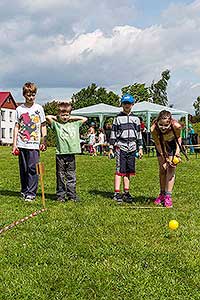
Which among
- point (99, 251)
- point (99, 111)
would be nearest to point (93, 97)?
point (99, 111)

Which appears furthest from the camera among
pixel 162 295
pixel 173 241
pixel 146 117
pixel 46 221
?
pixel 146 117

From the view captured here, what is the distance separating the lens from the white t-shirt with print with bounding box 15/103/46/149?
7.76 meters

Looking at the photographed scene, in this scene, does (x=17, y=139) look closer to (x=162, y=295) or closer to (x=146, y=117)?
(x=162, y=295)

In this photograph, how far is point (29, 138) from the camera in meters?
7.77

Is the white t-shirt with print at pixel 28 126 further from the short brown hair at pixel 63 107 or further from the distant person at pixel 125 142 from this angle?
the distant person at pixel 125 142

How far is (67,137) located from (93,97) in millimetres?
64378

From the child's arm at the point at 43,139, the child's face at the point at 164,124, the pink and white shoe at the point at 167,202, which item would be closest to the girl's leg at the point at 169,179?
the pink and white shoe at the point at 167,202

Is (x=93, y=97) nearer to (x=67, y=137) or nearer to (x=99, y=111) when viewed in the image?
(x=99, y=111)

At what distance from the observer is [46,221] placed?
603 centimetres

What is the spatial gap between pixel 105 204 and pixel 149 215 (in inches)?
43.7

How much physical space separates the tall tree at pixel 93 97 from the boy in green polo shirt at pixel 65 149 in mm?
59708

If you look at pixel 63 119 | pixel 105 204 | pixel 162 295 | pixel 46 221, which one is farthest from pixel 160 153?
pixel 162 295

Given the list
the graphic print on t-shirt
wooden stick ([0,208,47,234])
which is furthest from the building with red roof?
wooden stick ([0,208,47,234])

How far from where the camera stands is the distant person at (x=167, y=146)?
7.15 meters
